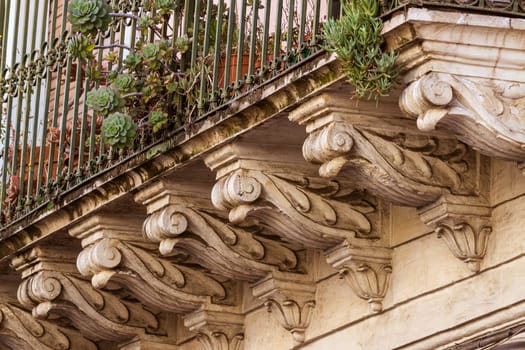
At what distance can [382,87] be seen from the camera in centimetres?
930

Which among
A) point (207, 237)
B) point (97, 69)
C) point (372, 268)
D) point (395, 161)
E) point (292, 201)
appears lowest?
point (372, 268)

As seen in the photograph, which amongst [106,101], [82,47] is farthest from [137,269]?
[82,47]

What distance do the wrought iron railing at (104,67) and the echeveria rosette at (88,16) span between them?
0.60 ft

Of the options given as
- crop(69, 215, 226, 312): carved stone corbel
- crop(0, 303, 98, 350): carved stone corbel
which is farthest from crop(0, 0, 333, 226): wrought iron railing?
crop(0, 303, 98, 350): carved stone corbel

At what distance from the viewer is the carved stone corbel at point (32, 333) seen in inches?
484

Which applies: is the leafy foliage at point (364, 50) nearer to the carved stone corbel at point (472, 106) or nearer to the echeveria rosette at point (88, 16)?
the carved stone corbel at point (472, 106)

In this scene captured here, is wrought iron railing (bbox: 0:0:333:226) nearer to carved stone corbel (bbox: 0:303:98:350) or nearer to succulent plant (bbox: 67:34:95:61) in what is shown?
succulent plant (bbox: 67:34:95:61)

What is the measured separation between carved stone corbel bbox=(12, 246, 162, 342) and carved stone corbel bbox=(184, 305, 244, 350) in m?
0.49

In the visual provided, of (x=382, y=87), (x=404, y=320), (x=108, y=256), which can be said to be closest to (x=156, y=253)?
(x=108, y=256)

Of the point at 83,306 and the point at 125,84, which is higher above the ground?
the point at 125,84

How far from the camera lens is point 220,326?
1149 cm

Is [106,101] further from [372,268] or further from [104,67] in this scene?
[104,67]

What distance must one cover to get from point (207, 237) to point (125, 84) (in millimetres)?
894

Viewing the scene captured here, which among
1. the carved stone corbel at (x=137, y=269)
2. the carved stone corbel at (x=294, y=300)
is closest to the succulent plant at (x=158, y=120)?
the carved stone corbel at (x=137, y=269)
